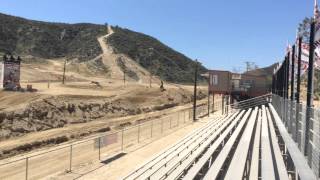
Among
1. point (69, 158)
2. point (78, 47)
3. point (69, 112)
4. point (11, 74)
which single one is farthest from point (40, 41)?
point (69, 158)

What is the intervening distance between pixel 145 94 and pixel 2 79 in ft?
81.0

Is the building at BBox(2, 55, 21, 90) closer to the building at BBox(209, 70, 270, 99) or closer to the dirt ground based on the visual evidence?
the dirt ground

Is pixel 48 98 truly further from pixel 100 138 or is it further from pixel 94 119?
pixel 100 138

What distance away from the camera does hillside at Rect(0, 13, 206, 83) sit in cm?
16859

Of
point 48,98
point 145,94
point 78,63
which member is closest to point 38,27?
point 78,63

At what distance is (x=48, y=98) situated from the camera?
196ft

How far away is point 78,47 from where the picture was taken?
18212cm

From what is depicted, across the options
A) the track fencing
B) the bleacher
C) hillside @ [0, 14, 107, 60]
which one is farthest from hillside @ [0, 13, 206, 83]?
the bleacher

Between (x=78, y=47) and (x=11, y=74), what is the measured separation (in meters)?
117

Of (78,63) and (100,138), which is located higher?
(78,63)

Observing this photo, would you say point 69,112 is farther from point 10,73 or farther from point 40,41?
point 40,41

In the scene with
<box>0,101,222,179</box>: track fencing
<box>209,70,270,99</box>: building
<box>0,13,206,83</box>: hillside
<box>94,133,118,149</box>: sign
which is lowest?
<box>0,101,222,179</box>: track fencing

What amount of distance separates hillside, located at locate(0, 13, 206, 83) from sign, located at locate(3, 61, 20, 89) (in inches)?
3525

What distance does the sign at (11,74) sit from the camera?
65188mm
